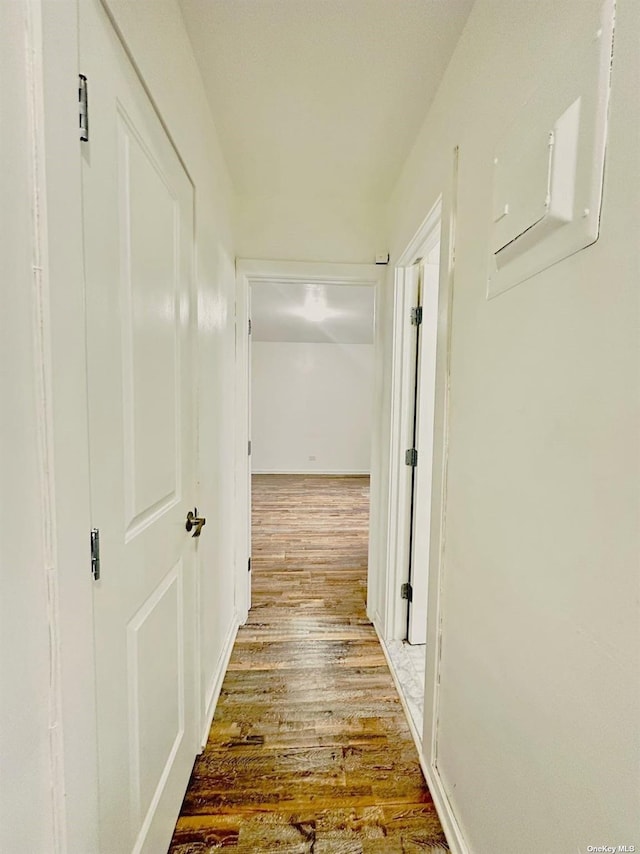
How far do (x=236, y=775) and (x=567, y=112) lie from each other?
2.04 meters

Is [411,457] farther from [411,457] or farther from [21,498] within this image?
[21,498]

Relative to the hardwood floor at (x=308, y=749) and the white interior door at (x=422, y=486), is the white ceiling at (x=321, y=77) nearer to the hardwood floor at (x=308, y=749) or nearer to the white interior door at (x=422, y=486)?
the white interior door at (x=422, y=486)

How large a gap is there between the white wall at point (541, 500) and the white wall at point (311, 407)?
5768 mm

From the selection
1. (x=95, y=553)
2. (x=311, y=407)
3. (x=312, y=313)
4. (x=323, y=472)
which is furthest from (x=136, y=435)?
(x=323, y=472)

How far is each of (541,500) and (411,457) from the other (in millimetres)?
1284

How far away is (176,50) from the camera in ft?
3.52

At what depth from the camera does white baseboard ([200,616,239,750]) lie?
1481 millimetres

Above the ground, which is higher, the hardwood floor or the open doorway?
the open doorway

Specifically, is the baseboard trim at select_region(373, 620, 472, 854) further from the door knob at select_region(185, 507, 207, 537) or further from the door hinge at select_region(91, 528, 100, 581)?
the door hinge at select_region(91, 528, 100, 581)

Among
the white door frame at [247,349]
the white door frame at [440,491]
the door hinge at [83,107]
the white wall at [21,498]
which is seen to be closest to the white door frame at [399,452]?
the white door frame at [247,349]

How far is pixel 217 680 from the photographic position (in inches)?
67.2

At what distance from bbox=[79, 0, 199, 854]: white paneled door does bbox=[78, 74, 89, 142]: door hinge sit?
0.07 ft

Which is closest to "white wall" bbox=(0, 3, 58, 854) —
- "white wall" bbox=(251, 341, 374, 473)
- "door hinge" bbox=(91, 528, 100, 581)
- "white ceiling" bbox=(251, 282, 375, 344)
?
"door hinge" bbox=(91, 528, 100, 581)

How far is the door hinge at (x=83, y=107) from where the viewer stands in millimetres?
628
